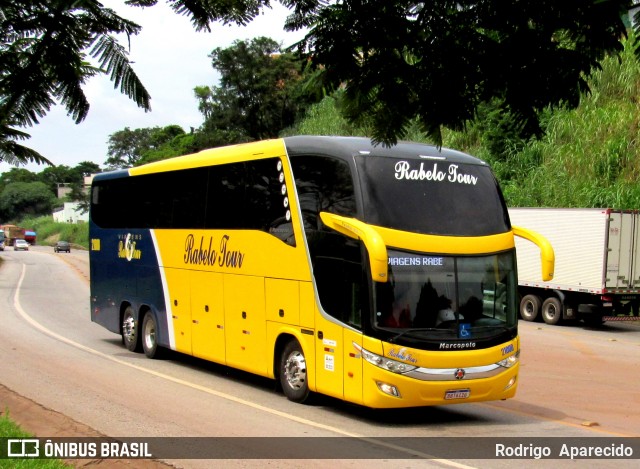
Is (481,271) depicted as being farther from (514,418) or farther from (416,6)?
(416,6)

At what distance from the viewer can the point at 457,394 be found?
9953mm

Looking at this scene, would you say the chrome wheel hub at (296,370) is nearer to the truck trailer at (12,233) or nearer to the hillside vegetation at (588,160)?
the hillside vegetation at (588,160)

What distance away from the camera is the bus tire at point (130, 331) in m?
16.3

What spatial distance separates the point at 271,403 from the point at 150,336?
526 centimetres

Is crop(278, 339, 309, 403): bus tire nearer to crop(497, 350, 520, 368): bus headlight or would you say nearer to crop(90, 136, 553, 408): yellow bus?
crop(90, 136, 553, 408): yellow bus

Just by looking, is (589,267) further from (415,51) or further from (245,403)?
(415,51)

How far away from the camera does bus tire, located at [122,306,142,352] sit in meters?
16.3

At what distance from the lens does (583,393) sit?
12.5 metres

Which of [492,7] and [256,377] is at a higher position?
[492,7]

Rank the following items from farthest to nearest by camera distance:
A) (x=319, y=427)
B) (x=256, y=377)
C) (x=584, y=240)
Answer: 1. (x=584, y=240)
2. (x=256, y=377)
3. (x=319, y=427)

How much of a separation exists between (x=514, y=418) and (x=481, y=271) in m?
1.97

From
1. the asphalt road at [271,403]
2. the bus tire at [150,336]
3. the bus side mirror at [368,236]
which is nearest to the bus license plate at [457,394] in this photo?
the asphalt road at [271,403]

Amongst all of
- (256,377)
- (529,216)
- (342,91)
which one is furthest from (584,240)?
(342,91)

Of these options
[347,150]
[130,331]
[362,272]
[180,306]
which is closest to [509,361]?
[362,272]
